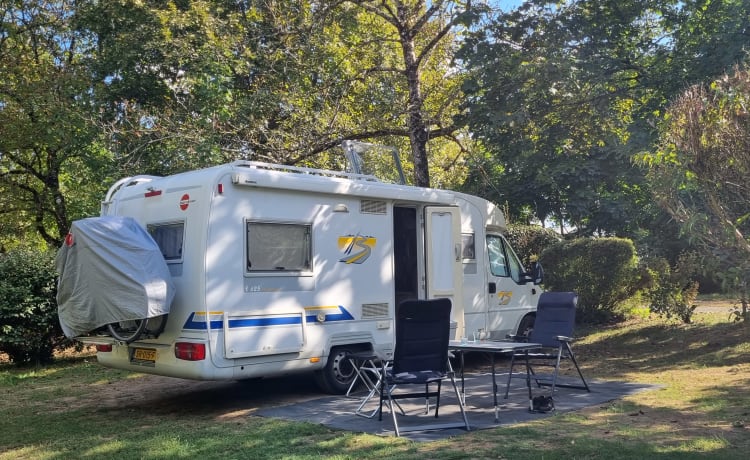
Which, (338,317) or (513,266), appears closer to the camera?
(338,317)

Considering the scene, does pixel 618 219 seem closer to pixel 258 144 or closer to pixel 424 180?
pixel 424 180

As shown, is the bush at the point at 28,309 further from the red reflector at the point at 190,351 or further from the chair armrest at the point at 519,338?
the chair armrest at the point at 519,338

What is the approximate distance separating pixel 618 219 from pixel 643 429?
10.8 meters

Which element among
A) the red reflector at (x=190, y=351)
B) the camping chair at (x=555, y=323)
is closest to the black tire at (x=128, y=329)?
→ the red reflector at (x=190, y=351)

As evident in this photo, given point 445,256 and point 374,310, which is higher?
point 445,256

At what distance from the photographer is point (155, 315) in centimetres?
684

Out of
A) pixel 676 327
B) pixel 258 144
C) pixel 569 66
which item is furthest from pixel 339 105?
pixel 676 327

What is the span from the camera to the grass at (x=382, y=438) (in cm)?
559

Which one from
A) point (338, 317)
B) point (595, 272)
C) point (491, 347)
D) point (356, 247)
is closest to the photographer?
point (491, 347)

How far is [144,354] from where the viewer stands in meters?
7.60

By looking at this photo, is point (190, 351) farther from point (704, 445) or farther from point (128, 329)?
point (704, 445)

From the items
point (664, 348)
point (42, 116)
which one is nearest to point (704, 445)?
point (664, 348)

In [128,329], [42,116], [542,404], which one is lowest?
[542,404]

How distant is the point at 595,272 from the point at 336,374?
7534 mm
